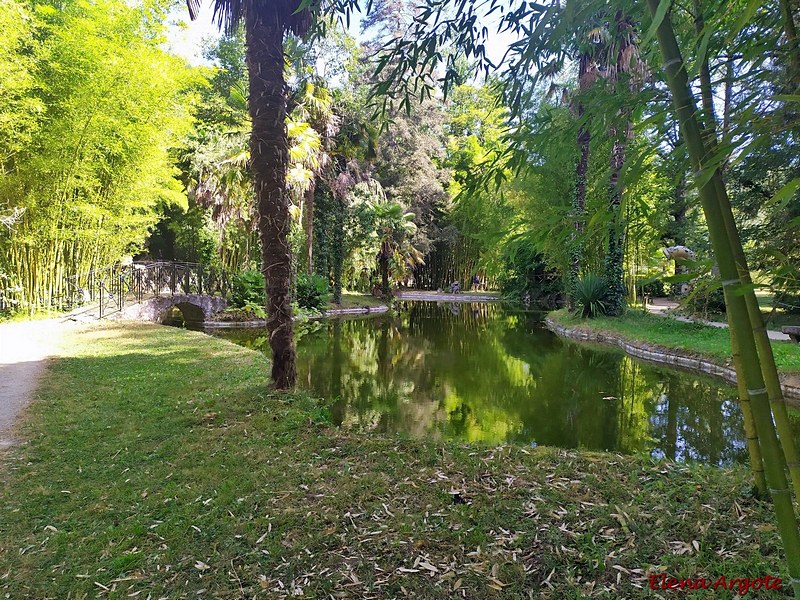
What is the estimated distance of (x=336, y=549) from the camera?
2.57 meters

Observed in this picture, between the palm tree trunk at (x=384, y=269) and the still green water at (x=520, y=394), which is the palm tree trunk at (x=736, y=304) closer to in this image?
the still green water at (x=520, y=394)

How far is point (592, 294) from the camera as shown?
13828 mm

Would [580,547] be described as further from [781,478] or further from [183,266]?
[183,266]

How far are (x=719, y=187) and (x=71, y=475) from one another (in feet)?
14.0

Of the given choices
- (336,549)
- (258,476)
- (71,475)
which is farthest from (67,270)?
(336,549)

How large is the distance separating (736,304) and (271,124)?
4.92 meters

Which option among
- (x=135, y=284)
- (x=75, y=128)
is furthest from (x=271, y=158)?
(x=135, y=284)

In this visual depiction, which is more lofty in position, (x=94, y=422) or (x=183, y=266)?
(x=183, y=266)

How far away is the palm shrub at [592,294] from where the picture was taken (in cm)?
1377

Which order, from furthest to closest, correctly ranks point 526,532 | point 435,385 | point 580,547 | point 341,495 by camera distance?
point 435,385 → point 341,495 → point 526,532 → point 580,547

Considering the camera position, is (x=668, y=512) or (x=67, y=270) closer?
(x=668, y=512)

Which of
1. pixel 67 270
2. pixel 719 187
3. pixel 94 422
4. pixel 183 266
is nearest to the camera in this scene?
pixel 719 187

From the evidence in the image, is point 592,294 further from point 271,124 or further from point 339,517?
point 339,517

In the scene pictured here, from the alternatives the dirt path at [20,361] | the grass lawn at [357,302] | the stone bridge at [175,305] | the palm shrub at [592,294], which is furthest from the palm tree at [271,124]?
the grass lawn at [357,302]
